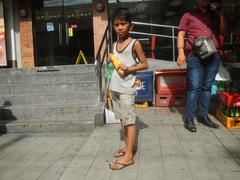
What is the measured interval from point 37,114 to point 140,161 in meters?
3.67

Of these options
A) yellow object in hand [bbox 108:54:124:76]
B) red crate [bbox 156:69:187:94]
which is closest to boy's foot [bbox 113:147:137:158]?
yellow object in hand [bbox 108:54:124:76]

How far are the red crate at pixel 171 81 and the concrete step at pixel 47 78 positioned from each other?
1528mm

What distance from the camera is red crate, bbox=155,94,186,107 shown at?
A: 8016mm

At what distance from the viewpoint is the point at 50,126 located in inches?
287

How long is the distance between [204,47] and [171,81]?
2.74 metres

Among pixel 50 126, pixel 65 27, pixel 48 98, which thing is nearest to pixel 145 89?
pixel 48 98

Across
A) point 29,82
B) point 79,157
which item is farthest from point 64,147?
point 29,82

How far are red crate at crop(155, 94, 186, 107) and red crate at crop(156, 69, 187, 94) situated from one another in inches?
3.6

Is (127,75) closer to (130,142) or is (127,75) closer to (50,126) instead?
(130,142)

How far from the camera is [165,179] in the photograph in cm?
410

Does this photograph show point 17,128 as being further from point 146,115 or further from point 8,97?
point 146,115

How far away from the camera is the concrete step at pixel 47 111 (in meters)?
7.66

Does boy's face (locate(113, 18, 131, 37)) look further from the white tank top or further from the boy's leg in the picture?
the boy's leg

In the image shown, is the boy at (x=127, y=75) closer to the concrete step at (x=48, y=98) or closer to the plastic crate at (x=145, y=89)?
the plastic crate at (x=145, y=89)
